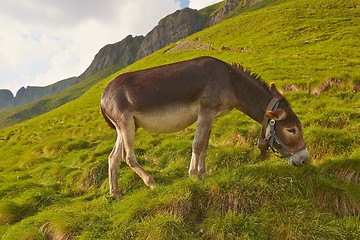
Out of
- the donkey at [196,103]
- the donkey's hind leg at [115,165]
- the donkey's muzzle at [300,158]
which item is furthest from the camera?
the donkey's hind leg at [115,165]

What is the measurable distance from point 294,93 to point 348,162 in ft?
40.2

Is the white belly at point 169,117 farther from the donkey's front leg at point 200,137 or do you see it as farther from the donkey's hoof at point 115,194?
the donkey's hoof at point 115,194

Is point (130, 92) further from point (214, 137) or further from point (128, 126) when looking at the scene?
point (214, 137)

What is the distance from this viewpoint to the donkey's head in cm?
771

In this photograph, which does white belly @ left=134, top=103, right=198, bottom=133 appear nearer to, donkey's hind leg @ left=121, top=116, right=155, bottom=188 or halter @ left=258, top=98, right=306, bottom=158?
donkey's hind leg @ left=121, top=116, right=155, bottom=188

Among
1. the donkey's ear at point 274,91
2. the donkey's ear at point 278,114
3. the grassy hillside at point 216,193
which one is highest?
the donkey's ear at point 274,91

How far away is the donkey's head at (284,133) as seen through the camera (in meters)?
7.71

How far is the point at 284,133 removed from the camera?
7.85m

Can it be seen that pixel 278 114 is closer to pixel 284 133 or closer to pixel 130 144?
pixel 284 133

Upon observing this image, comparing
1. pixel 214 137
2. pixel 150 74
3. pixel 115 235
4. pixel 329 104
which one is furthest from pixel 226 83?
pixel 329 104

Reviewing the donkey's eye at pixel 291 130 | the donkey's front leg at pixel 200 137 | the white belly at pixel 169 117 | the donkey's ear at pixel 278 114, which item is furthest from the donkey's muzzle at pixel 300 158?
the white belly at pixel 169 117

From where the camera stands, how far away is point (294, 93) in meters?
19.7

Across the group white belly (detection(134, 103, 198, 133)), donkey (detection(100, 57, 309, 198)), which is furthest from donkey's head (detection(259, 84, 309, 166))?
white belly (detection(134, 103, 198, 133))

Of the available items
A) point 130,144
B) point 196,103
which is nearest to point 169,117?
point 196,103
